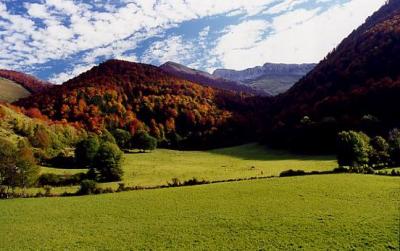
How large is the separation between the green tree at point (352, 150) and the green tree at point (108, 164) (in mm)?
61932

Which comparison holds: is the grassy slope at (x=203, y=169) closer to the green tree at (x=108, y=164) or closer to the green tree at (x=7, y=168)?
the green tree at (x=108, y=164)

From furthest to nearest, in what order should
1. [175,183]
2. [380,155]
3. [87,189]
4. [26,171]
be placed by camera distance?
1. [380,155]
2. [26,171]
3. [175,183]
4. [87,189]

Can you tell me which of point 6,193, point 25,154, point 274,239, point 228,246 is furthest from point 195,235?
point 25,154

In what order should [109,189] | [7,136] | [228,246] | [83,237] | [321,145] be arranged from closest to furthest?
[228,246], [83,237], [109,189], [7,136], [321,145]

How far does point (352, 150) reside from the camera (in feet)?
330

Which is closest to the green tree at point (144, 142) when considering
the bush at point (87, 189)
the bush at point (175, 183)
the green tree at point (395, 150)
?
the bush at point (175, 183)

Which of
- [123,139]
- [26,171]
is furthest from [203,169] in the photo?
[123,139]

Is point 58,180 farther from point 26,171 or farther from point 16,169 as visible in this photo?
point 16,169

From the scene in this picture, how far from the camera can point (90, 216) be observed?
6625 cm

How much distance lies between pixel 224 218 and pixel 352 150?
57683mm

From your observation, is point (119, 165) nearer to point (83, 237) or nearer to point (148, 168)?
point (148, 168)

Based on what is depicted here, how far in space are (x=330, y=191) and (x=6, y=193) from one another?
72055mm

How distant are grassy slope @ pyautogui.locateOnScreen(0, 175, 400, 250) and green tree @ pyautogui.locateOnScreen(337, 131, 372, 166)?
2250 centimetres

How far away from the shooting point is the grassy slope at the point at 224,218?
4656 centimetres
